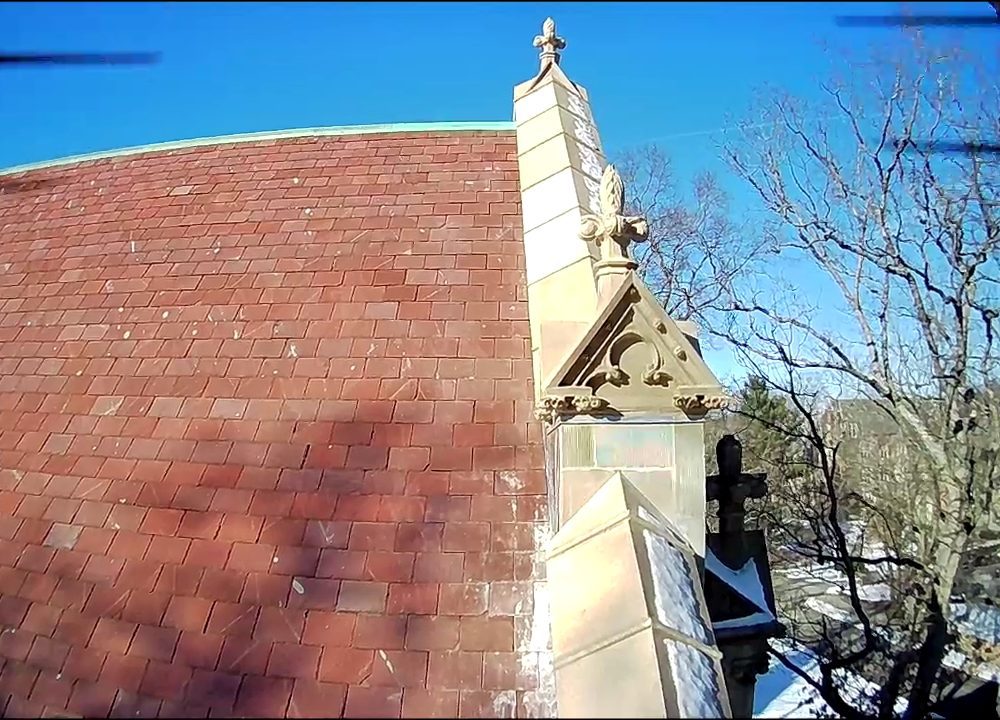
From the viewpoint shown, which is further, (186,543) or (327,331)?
(327,331)

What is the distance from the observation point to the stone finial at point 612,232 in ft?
11.8

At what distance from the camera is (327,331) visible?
15.0ft

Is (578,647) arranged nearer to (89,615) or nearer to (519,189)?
(89,615)

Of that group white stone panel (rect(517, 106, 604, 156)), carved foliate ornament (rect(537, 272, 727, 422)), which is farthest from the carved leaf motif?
white stone panel (rect(517, 106, 604, 156))

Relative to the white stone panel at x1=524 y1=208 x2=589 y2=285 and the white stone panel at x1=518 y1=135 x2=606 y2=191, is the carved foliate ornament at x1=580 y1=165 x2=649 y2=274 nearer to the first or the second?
the white stone panel at x1=524 y1=208 x2=589 y2=285

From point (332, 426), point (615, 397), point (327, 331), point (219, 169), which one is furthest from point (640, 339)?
point (219, 169)

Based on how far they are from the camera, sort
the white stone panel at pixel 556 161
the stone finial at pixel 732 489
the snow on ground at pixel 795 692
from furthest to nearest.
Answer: the snow on ground at pixel 795 692 → the stone finial at pixel 732 489 → the white stone panel at pixel 556 161

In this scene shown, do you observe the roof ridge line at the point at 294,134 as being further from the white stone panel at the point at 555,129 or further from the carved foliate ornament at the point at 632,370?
the carved foliate ornament at the point at 632,370

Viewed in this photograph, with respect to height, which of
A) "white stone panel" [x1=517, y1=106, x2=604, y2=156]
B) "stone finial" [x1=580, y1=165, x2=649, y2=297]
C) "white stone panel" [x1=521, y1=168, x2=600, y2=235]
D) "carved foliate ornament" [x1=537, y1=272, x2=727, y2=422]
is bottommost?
"carved foliate ornament" [x1=537, y1=272, x2=727, y2=422]

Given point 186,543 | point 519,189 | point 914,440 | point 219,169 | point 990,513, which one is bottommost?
point 990,513

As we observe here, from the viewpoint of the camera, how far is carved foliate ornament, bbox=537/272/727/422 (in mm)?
3299

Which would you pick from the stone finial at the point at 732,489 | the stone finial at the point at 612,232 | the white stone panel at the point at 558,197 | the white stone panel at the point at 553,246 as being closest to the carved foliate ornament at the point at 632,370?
the stone finial at the point at 612,232

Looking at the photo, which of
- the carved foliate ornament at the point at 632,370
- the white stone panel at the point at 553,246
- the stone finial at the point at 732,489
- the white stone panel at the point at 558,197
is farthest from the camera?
the stone finial at the point at 732,489

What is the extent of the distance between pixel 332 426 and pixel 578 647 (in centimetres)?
199
